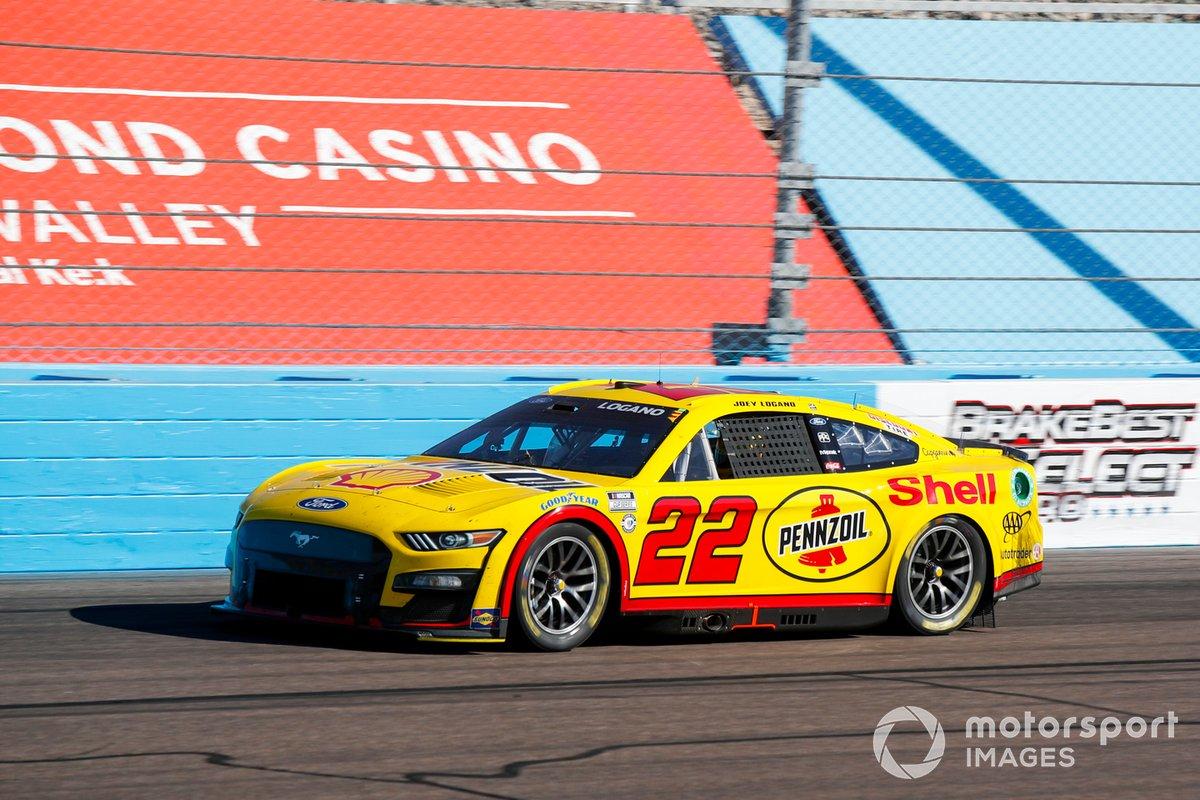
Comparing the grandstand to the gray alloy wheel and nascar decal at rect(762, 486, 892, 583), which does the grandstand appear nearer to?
nascar decal at rect(762, 486, 892, 583)

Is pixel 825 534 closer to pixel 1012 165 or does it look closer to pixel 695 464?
pixel 695 464

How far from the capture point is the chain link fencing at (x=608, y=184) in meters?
11.4

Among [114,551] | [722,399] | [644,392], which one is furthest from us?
[114,551]

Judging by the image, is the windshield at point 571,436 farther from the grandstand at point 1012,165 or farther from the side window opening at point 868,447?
the grandstand at point 1012,165

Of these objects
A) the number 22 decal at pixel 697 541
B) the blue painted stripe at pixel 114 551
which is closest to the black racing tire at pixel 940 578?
the number 22 decal at pixel 697 541

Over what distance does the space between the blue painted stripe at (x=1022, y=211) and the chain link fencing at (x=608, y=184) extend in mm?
40

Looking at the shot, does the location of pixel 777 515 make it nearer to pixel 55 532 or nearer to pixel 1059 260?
pixel 55 532

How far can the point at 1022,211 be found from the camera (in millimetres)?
15953

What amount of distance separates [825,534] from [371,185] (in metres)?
8.22

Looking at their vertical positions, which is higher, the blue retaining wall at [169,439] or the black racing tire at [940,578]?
the blue retaining wall at [169,439]

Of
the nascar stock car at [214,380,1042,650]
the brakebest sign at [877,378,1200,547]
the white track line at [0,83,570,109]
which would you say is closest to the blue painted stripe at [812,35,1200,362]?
the white track line at [0,83,570,109]

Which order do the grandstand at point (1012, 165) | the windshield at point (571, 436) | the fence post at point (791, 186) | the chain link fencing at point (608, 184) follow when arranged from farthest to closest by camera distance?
the grandstand at point (1012, 165), the chain link fencing at point (608, 184), the fence post at point (791, 186), the windshield at point (571, 436)

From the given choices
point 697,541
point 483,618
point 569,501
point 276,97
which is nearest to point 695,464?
point 697,541
